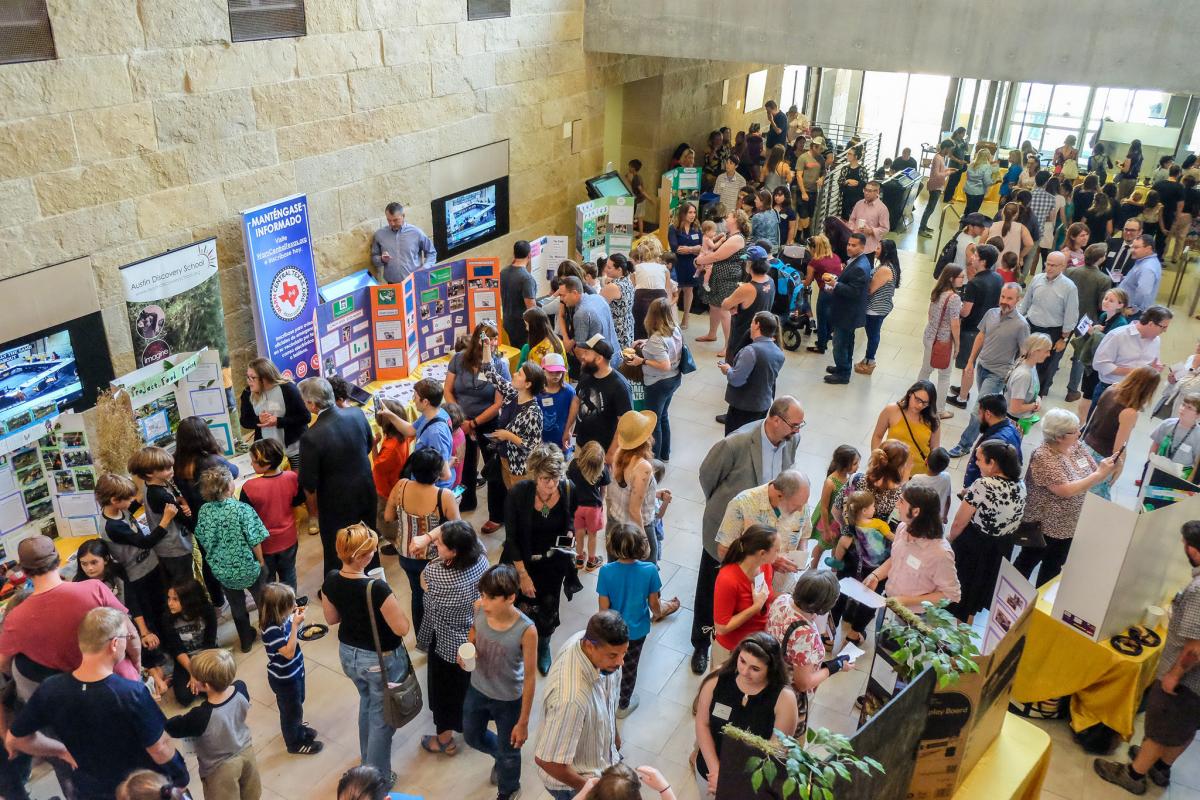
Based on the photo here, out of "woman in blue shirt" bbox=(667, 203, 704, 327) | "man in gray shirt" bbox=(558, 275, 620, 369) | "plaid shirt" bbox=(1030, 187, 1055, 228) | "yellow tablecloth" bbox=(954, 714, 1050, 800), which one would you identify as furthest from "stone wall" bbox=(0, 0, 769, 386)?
"plaid shirt" bbox=(1030, 187, 1055, 228)

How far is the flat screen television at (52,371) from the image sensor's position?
5516 millimetres

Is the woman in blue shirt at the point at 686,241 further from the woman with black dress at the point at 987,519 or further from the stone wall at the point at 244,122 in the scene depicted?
the woman with black dress at the point at 987,519

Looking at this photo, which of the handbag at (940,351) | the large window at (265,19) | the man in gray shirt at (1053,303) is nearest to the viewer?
the large window at (265,19)

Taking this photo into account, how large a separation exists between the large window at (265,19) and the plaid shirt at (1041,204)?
A: 30.2ft

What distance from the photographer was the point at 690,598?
6.17 metres

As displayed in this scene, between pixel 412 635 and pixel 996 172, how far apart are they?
40.1ft

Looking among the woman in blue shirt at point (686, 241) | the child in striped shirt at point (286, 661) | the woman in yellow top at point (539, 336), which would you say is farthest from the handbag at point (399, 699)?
the woman in blue shirt at point (686, 241)

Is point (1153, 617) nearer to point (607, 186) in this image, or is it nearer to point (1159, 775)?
point (1159, 775)

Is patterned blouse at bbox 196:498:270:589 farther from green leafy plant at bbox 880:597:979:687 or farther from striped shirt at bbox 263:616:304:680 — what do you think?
green leafy plant at bbox 880:597:979:687

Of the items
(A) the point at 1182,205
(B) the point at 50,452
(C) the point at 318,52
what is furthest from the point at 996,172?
(B) the point at 50,452

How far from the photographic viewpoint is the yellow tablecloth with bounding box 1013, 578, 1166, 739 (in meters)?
4.89

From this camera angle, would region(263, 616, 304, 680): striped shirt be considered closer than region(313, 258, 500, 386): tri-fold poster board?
Yes

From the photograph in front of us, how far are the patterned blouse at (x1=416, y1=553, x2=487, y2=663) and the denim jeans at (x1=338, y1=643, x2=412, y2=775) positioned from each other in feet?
0.69

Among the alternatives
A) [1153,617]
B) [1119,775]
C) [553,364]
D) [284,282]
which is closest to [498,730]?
[553,364]
